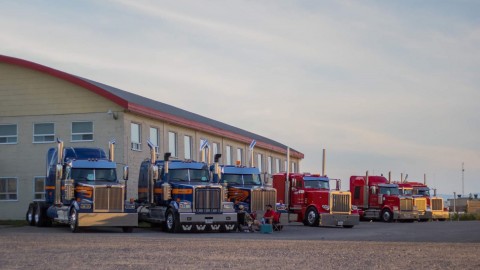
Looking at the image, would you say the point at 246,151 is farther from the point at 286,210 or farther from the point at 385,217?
the point at 286,210

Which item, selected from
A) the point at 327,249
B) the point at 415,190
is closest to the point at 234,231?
the point at 327,249

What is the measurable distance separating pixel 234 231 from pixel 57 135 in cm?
1210

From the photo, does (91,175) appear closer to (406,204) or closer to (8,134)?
(8,134)

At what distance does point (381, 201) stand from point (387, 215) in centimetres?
98

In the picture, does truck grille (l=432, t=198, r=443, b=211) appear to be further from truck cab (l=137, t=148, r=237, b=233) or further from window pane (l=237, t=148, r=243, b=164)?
truck cab (l=137, t=148, r=237, b=233)

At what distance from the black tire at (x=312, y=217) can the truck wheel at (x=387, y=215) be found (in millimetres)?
12361

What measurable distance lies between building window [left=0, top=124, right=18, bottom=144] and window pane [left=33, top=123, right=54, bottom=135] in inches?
47.5

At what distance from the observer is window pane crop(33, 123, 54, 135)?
42.0 meters

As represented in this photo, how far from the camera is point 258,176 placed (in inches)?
1476

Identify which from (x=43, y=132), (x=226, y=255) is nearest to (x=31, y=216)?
(x=43, y=132)

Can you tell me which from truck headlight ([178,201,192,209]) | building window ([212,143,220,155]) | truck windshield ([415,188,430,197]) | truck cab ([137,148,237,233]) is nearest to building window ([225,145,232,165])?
building window ([212,143,220,155])

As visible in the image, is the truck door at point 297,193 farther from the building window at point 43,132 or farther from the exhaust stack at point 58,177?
the exhaust stack at point 58,177

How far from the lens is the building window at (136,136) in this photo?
41625mm

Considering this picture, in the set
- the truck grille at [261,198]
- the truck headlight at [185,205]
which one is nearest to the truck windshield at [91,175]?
the truck headlight at [185,205]
